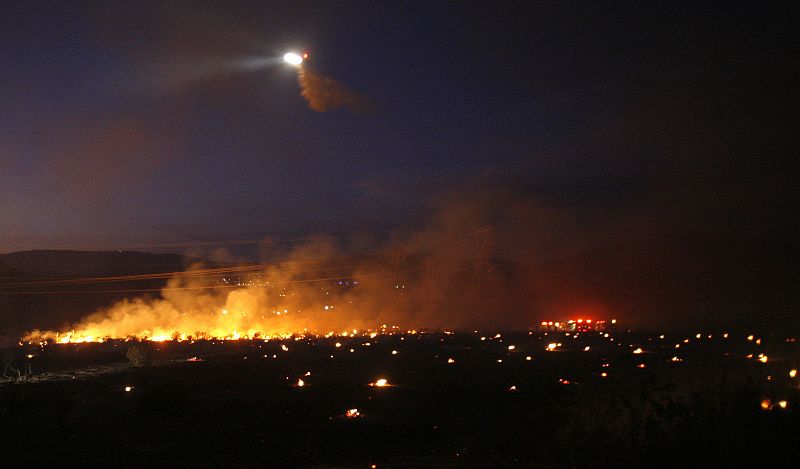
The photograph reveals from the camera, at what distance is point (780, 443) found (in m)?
7.04

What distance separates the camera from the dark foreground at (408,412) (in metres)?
7.47

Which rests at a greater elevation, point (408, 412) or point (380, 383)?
point (380, 383)

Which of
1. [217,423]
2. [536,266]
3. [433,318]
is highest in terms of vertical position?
[536,266]

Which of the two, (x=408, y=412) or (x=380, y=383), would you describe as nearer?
(x=408, y=412)

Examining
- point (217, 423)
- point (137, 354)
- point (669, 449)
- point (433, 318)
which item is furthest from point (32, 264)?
point (669, 449)

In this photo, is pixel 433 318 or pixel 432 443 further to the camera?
pixel 433 318

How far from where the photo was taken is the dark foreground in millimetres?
7473

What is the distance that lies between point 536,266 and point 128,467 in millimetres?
123371

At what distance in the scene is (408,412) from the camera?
695 inches

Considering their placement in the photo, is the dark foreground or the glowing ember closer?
the dark foreground

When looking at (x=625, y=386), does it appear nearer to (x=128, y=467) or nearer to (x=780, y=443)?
(x=780, y=443)

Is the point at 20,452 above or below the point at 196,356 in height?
below

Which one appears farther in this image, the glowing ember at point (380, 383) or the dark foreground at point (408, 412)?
the glowing ember at point (380, 383)

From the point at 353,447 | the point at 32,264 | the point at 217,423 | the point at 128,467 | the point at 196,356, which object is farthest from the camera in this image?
the point at 32,264
